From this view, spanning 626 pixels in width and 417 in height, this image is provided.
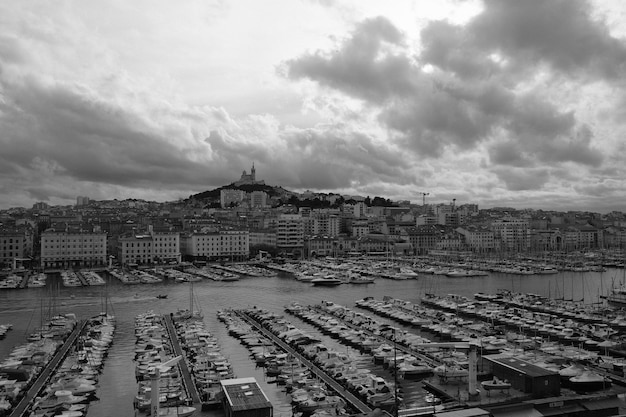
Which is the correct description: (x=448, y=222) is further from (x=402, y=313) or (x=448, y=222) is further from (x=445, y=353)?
(x=445, y=353)

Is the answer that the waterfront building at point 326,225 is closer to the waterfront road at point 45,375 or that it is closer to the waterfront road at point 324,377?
the waterfront road at point 324,377

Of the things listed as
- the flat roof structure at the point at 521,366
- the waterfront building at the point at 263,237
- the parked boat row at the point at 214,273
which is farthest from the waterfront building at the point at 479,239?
the flat roof structure at the point at 521,366

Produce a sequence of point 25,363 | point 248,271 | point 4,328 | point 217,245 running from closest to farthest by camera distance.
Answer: point 25,363
point 4,328
point 248,271
point 217,245

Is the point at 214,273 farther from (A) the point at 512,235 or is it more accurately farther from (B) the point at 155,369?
(A) the point at 512,235

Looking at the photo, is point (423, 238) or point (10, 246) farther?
point (423, 238)

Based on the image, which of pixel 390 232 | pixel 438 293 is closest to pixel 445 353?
pixel 438 293

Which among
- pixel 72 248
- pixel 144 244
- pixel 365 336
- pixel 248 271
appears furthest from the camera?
pixel 144 244

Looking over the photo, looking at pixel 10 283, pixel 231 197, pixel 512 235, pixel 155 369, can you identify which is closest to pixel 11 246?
pixel 10 283
